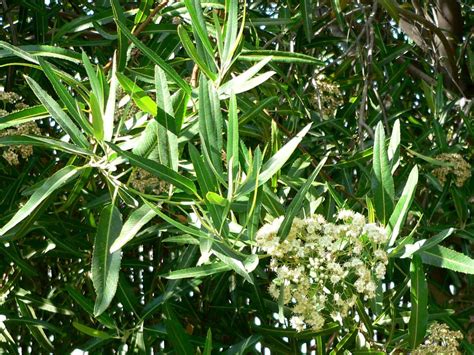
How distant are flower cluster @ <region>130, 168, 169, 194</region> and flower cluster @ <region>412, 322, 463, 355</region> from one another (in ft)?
1.77

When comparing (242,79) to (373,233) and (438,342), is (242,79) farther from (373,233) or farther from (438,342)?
(438,342)

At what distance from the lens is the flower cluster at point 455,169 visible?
2383mm

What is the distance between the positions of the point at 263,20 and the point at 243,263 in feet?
2.85

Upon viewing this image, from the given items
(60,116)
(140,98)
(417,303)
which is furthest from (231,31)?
(417,303)

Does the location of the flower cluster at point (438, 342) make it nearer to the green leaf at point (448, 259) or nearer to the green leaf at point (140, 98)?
the green leaf at point (448, 259)

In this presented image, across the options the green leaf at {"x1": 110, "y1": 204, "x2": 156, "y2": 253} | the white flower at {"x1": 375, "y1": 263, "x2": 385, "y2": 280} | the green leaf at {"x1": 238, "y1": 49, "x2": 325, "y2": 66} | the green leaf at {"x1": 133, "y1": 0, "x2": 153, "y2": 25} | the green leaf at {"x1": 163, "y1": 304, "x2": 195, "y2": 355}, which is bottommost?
the green leaf at {"x1": 163, "y1": 304, "x2": 195, "y2": 355}

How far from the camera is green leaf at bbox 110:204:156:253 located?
1.52 metres

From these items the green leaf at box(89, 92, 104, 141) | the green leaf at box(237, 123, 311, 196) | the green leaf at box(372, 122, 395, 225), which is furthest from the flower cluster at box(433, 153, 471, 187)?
the green leaf at box(89, 92, 104, 141)

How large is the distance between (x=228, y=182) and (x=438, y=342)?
65 cm

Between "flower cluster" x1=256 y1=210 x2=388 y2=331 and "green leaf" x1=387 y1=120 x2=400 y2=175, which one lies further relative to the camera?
"green leaf" x1=387 y1=120 x2=400 y2=175

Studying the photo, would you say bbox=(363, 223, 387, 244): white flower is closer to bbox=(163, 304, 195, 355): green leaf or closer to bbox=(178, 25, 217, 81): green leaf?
bbox=(178, 25, 217, 81): green leaf

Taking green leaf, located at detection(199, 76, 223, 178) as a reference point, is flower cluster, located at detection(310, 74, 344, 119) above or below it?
below

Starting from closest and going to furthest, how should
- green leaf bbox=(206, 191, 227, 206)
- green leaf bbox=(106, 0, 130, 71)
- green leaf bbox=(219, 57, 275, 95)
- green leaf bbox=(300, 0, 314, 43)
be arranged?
green leaf bbox=(206, 191, 227, 206)
green leaf bbox=(219, 57, 275, 95)
green leaf bbox=(106, 0, 130, 71)
green leaf bbox=(300, 0, 314, 43)

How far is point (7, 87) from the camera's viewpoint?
238 centimetres
